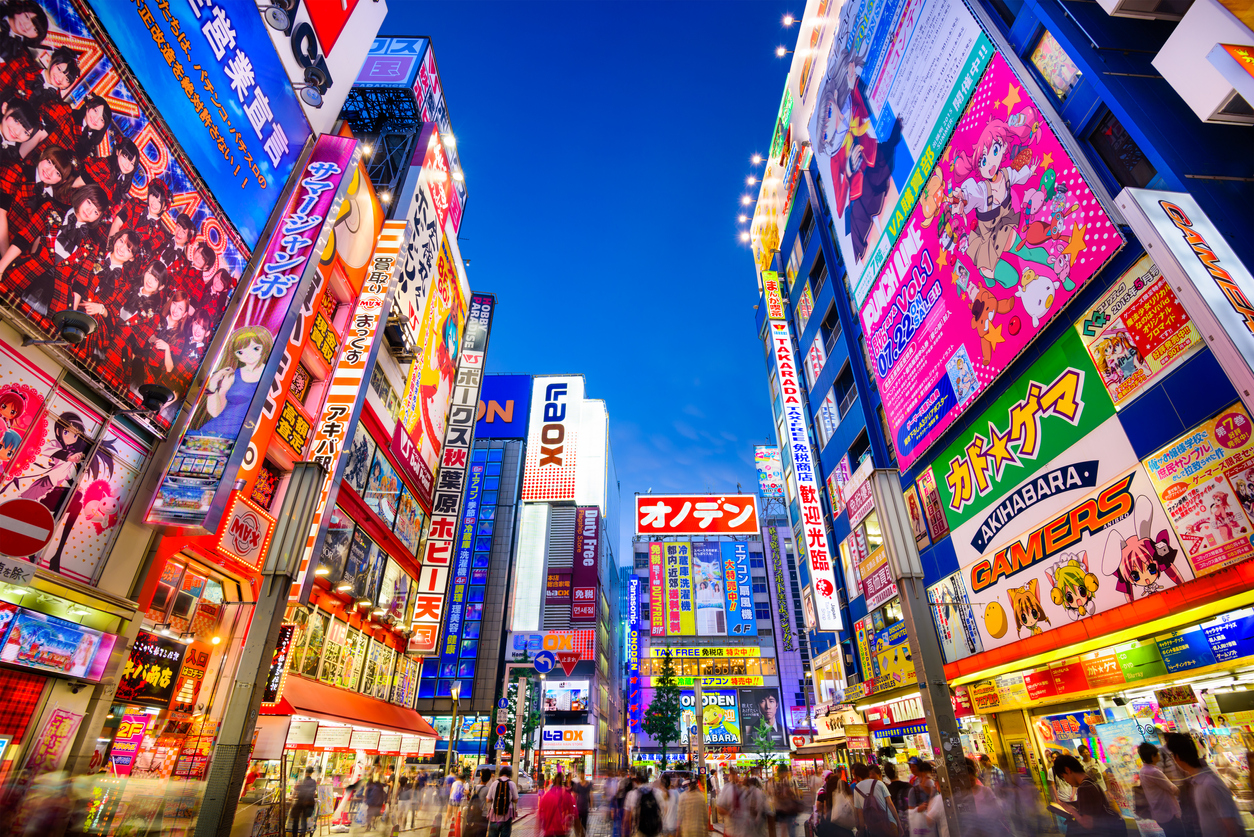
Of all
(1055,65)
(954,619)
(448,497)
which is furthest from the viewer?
(448,497)

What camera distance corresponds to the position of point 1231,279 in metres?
7.66

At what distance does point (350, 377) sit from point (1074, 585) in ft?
62.2

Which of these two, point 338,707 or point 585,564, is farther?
point 585,564

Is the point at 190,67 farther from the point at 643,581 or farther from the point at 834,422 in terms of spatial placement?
the point at 643,581

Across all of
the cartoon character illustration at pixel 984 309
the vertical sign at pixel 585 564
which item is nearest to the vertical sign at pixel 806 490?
the cartoon character illustration at pixel 984 309

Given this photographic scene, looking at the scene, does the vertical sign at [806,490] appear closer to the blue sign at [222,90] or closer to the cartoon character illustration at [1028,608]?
the cartoon character illustration at [1028,608]

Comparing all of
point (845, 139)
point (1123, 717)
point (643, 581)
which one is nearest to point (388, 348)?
point (845, 139)

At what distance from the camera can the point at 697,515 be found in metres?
54.6

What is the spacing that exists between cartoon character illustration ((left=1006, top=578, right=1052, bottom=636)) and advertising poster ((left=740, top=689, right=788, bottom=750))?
4361 cm

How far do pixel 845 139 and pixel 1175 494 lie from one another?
18.4 meters

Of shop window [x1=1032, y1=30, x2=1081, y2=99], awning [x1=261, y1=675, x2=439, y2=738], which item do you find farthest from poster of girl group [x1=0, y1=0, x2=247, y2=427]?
shop window [x1=1032, y1=30, x2=1081, y2=99]

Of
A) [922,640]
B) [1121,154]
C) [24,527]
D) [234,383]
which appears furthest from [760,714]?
[24,527]

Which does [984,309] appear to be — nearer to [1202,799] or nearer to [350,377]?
[1202,799]

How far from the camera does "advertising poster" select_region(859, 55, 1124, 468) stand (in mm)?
11367
